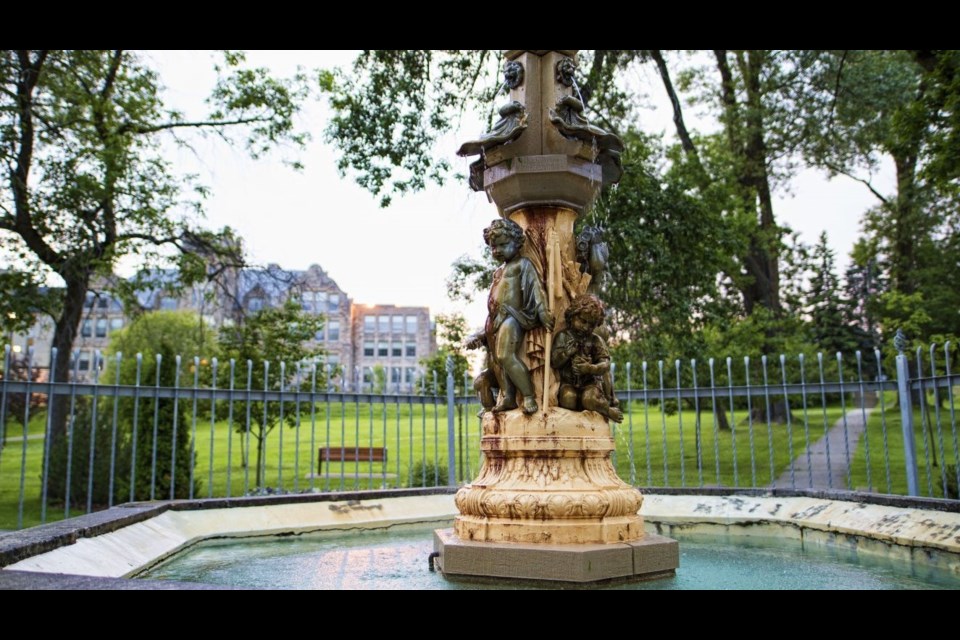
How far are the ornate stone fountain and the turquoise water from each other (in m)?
0.20

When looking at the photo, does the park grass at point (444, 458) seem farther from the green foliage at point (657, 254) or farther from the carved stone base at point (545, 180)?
the carved stone base at point (545, 180)

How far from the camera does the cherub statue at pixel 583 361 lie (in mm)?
5180

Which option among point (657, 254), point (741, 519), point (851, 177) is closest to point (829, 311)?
point (851, 177)

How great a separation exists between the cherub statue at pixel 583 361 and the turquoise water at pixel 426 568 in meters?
1.26

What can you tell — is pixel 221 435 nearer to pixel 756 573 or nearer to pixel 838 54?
pixel 838 54

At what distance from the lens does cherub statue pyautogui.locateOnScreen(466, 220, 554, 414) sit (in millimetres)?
5168

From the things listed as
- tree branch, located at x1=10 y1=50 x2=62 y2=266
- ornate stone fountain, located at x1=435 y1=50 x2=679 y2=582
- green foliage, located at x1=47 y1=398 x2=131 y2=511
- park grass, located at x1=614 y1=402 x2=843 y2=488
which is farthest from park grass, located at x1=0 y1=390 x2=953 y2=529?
tree branch, located at x1=10 y1=50 x2=62 y2=266

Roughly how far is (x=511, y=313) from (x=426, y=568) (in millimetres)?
1832

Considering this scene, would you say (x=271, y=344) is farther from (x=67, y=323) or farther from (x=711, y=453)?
(x=711, y=453)

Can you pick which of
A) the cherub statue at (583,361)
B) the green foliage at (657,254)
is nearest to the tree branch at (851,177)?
the green foliage at (657,254)

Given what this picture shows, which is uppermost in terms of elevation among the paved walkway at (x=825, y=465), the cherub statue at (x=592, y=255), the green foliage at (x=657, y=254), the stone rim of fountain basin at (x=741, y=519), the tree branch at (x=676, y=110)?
the tree branch at (x=676, y=110)

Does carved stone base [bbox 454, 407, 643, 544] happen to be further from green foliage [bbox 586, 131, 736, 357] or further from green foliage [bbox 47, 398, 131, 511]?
green foliage [bbox 47, 398, 131, 511]

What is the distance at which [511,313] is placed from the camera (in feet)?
17.1
